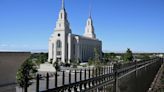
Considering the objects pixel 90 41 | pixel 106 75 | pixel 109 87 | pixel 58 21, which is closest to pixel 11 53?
pixel 106 75

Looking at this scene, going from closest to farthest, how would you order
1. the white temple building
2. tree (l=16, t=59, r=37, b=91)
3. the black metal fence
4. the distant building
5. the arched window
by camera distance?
tree (l=16, t=59, r=37, b=91) → the distant building → the black metal fence → the white temple building → the arched window

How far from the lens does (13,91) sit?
5.37m

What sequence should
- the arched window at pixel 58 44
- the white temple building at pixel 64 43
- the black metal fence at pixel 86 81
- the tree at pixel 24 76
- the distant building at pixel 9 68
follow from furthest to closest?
1. the arched window at pixel 58 44
2. the white temple building at pixel 64 43
3. the black metal fence at pixel 86 81
4. the distant building at pixel 9 68
5. the tree at pixel 24 76

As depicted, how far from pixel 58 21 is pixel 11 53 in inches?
4573

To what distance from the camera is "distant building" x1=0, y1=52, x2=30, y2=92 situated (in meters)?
5.16

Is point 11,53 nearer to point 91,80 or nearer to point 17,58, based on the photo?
point 17,58

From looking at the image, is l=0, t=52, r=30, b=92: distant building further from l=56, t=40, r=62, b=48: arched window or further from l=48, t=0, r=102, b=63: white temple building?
l=56, t=40, r=62, b=48: arched window

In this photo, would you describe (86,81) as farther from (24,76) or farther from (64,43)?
(64,43)

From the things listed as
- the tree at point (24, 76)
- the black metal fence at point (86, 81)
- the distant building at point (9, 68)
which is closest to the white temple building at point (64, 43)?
the tree at point (24, 76)

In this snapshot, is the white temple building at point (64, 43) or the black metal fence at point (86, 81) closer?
the black metal fence at point (86, 81)

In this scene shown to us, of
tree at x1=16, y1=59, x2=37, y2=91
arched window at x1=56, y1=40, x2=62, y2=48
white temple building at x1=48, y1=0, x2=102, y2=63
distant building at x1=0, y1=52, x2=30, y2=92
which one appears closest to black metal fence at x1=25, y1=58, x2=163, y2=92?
tree at x1=16, y1=59, x2=37, y2=91

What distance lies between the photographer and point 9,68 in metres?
5.40

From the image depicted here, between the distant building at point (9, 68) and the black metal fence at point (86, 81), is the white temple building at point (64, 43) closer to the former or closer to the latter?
the black metal fence at point (86, 81)

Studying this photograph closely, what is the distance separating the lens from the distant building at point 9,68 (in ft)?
16.9
